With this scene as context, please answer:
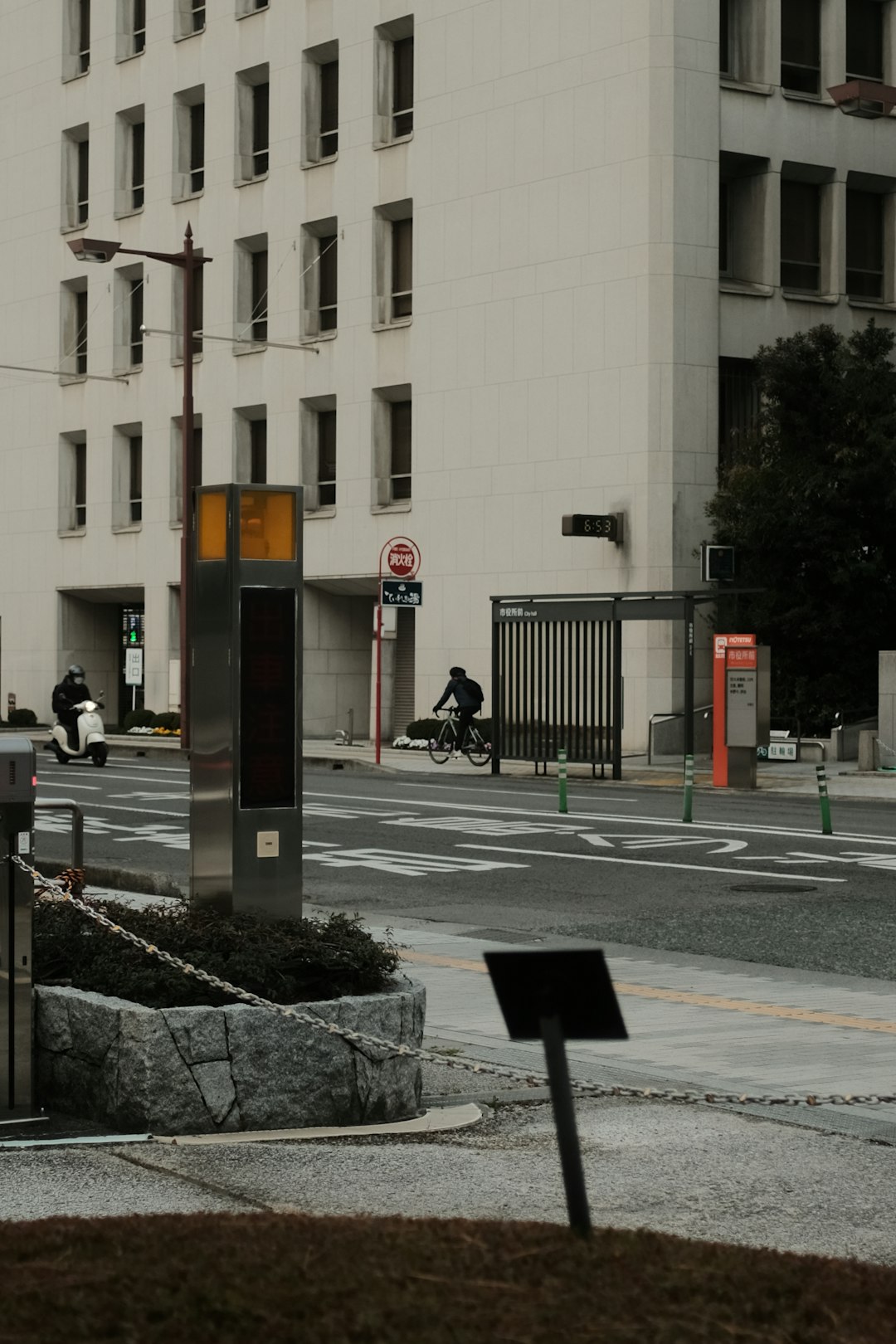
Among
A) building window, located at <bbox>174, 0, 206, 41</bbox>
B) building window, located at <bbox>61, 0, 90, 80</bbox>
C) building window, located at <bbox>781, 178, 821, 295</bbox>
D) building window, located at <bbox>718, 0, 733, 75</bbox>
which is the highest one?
building window, located at <bbox>61, 0, 90, 80</bbox>

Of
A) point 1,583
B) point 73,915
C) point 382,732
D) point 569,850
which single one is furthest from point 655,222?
point 73,915

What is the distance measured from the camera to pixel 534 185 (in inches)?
1542

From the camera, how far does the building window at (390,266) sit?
43.0 metres

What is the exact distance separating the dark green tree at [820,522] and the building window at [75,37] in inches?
979

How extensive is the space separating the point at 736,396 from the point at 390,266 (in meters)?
8.71

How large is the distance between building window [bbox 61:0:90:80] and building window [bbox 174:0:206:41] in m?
4.98

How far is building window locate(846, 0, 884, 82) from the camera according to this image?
130 feet

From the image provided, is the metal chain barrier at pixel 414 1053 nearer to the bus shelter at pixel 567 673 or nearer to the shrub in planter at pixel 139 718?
the bus shelter at pixel 567 673

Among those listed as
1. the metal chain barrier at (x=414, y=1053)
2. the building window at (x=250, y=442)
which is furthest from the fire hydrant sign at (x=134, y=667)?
the metal chain barrier at (x=414, y=1053)

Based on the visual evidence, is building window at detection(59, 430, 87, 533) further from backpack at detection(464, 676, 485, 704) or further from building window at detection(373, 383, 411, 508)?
backpack at detection(464, 676, 485, 704)

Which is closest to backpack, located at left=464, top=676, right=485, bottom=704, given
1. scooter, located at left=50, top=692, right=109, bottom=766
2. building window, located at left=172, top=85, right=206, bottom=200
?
scooter, located at left=50, top=692, right=109, bottom=766

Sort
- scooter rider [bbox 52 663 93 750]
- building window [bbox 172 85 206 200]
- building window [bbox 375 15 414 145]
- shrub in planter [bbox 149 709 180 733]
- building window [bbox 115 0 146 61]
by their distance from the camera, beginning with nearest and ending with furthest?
scooter rider [bbox 52 663 93 750] → building window [bbox 375 15 414 145] → shrub in planter [bbox 149 709 180 733] → building window [bbox 172 85 206 200] → building window [bbox 115 0 146 61]

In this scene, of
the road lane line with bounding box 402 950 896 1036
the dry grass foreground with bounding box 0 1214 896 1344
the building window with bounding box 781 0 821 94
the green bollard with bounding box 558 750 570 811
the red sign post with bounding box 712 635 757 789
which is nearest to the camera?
the dry grass foreground with bounding box 0 1214 896 1344

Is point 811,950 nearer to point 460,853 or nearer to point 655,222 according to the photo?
point 460,853
